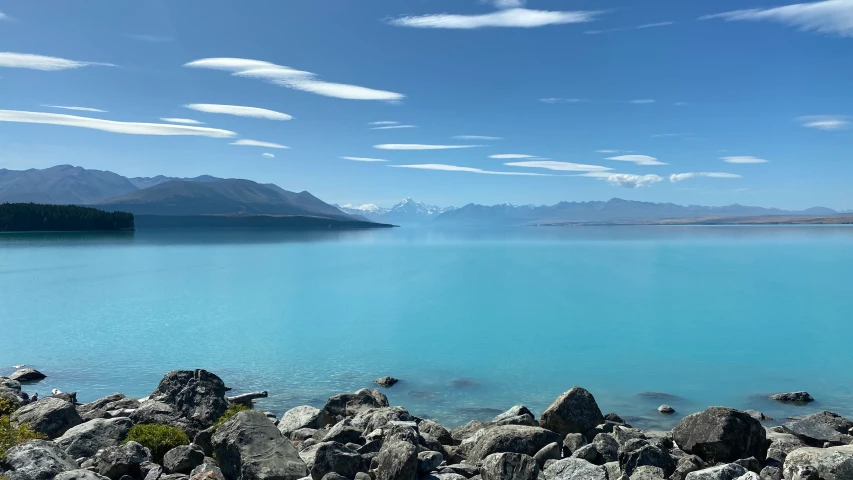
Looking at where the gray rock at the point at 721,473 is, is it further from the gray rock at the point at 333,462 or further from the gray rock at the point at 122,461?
the gray rock at the point at 122,461

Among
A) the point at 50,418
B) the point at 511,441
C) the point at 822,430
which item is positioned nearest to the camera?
the point at 511,441

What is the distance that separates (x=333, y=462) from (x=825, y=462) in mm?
11013

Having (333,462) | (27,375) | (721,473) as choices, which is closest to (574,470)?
(721,473)

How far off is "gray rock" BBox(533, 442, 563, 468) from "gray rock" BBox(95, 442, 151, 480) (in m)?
10.3

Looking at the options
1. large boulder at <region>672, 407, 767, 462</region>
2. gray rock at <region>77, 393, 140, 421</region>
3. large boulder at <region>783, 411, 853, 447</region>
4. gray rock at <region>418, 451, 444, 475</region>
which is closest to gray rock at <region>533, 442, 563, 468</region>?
gray rock at <region>418, 451, 444, 475</region>

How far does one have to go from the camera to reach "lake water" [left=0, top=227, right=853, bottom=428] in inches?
1292

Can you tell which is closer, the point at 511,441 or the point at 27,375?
the point at 511,441

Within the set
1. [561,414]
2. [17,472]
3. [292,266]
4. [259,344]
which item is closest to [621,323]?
[259,344]

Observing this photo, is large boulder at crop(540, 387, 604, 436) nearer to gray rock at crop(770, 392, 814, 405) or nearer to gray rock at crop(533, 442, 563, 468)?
gray rock at crop(533, 442, 563, 468)

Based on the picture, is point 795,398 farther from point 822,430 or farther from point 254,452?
point 254,452

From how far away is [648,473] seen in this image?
1452cm

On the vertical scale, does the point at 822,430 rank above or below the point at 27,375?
above

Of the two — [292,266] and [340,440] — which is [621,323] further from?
[292,266]

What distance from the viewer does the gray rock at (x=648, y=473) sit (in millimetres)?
14348
